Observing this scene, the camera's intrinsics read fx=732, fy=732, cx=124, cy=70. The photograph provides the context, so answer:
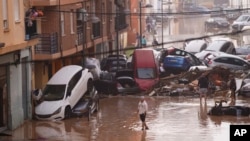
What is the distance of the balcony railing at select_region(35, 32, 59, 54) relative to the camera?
36000 millimetres

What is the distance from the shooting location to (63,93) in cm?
3250

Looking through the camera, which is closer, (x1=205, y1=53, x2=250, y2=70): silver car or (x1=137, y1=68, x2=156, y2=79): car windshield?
(x1=137, y1=68, x2=156, y2=79): car windshield

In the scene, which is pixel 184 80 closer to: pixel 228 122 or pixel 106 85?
pixel 106 85

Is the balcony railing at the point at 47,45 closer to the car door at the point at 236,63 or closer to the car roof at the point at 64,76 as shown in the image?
the car roof at the point at 64,76

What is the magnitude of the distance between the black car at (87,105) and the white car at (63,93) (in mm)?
190

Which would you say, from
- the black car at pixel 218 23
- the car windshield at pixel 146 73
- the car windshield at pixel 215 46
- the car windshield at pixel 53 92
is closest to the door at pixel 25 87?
the car windshield at pixel 53 92

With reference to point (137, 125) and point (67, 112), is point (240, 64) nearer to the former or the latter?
point (67, 112)

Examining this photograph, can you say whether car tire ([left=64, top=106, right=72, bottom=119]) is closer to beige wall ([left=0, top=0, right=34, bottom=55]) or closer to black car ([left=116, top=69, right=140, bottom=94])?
beige wall ([left=0, top=0, right=34, bottom=55])

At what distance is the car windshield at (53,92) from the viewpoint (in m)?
32.4

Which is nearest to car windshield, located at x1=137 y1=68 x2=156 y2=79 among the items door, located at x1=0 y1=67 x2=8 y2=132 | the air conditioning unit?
the air conditioning unit

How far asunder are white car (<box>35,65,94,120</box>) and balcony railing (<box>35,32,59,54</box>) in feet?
6.53

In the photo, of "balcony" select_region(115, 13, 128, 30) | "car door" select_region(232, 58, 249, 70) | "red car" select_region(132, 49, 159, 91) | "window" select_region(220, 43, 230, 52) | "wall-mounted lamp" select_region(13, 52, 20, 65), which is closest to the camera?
"wall-mounted lamp" select_region(13, 52, 20, 65)

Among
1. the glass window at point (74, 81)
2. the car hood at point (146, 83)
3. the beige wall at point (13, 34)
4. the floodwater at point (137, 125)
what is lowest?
the floodwater at point (137, 125)

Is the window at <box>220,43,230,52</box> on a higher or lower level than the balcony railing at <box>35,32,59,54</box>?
lower
